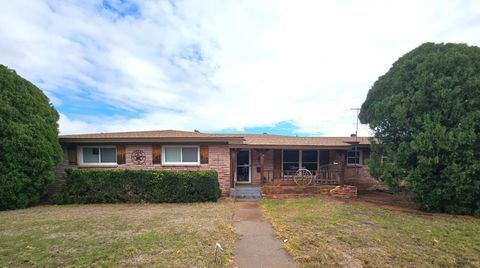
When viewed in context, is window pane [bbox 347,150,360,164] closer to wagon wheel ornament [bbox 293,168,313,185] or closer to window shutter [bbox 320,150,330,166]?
window shutter [bbox 320,150,330,166]

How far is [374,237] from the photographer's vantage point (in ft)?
17.7

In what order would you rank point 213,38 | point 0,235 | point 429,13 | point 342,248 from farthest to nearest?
point 213,38, point 429,13, point 0,235, point 342,248

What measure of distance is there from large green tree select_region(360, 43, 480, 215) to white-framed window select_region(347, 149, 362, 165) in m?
4.75

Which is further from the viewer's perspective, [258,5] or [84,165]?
[84,165]

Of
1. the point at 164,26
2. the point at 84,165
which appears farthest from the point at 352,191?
the point at 84,165

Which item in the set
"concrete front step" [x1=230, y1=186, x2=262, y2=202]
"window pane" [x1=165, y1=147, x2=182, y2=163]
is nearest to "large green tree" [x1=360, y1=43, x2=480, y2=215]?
"concrete front step" [x1=230, y1=186, x2=262, y2=202]

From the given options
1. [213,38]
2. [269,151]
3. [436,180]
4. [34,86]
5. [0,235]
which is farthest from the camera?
[269,151]

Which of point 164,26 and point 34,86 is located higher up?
point 164,26

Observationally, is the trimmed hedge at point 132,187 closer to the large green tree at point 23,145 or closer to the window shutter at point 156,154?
the large green tree at point 23,145

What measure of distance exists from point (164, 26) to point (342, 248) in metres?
11.0

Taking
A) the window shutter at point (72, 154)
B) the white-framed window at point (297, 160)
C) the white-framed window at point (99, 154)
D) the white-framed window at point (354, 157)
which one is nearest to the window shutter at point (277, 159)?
the white-framed window at point (297, 160)

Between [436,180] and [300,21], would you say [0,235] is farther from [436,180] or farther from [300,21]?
[436,180]

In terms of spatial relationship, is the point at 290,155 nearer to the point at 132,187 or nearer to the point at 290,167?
the point at 290,167

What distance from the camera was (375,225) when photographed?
6461 mm
